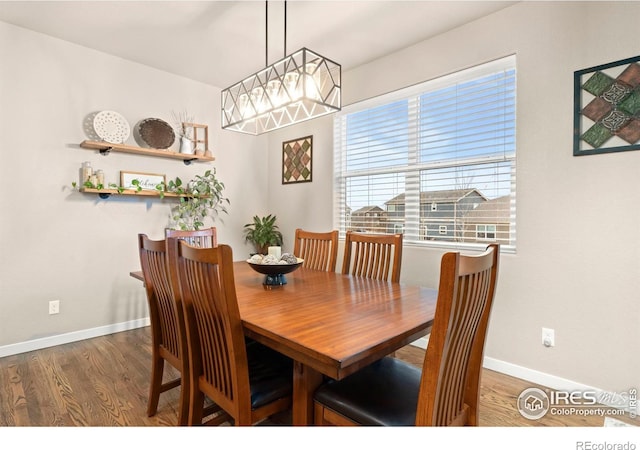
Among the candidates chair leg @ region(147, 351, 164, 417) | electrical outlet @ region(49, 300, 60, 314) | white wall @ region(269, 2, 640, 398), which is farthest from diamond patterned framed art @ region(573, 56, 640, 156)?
electrical outlet @ region(49, 300, 60, 314)

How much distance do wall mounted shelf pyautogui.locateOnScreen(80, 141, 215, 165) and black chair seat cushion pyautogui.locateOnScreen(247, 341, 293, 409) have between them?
2401 millimetres

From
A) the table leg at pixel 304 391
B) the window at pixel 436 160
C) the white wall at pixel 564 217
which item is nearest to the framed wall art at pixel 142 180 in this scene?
the window at pixel 436 160

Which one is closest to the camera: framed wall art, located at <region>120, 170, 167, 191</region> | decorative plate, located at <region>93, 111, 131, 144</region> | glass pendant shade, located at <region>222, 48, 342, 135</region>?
glass pendant shade, located at <region>222, 48, 342, 135</region>

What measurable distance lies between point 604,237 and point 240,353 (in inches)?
84.5

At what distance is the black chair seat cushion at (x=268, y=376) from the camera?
4.47 feet

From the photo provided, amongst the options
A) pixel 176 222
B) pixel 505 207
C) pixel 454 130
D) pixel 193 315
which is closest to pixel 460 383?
pixel 193 315

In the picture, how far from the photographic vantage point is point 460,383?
1.23 meters

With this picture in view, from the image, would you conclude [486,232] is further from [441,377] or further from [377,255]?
[441,377]

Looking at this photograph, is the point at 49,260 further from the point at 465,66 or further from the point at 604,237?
the point at 604,237

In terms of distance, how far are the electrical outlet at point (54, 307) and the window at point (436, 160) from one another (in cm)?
263

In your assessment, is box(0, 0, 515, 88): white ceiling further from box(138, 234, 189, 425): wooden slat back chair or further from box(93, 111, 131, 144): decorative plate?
box(138, 234, 189, 425): wooden slat back chair

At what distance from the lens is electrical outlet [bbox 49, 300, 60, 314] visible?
9.46 feet

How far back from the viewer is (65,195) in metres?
2.94

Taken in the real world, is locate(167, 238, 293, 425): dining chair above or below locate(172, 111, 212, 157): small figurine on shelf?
below
